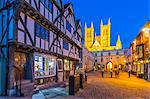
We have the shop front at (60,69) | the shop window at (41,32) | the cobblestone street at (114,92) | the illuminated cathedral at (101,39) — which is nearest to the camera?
the cobblestone street at (114,92)

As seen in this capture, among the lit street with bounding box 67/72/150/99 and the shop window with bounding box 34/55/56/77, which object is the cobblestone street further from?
the shop window with bounding box 34/55/56/77

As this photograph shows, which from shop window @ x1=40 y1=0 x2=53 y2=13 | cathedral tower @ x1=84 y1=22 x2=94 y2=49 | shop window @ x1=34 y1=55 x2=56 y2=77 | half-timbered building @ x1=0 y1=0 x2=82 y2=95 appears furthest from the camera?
cathedral tower @ x1=84 y1=22 x2=94 y2=49

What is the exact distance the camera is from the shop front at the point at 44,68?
16.8 meters

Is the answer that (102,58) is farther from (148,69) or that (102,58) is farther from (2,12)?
(2,12)

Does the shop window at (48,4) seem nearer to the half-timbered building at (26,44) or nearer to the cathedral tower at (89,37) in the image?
the half-timbered building at (26,44)

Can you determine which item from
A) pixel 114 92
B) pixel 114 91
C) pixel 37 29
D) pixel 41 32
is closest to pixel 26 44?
pixel 37 29

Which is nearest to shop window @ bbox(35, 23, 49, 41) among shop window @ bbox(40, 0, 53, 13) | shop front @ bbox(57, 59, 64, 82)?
shop window @ bbox(40, 0, 53, 13)

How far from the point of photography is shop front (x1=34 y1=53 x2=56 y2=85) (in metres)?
16.8

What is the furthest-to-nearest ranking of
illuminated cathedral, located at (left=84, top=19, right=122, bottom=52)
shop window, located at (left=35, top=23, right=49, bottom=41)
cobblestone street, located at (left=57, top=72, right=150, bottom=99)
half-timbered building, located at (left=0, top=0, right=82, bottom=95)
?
illuminated cathedral, located at (left=84, top=19, right=122, bottom=52), shop window, located at (left=35, top=23, right=49, bottom=41), cobblestone street, located at (left=57, top=72, right=150, bottom=99), half-timbered building, located at (left=0, top=0, right=82, bottom=95)

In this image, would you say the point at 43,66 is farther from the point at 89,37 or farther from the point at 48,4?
the point at 89,37

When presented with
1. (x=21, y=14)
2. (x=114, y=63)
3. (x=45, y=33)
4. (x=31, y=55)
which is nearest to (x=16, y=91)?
(x=31, y=55)

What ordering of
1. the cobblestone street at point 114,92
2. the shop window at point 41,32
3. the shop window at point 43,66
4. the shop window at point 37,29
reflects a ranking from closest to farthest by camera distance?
the cobblestone street at point 114,92 < the shop window at point 37,29 < the shop window at point 41,32 < the shop window at point 43,66

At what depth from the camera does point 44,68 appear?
18.7 metres

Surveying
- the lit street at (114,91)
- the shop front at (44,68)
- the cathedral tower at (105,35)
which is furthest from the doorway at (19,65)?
the cathedral tower at (105,35)
